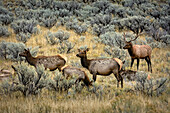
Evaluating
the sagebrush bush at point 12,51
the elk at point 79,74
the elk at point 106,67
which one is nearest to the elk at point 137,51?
the elk at point 106,67

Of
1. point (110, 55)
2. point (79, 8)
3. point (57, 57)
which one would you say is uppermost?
point (79, 8)

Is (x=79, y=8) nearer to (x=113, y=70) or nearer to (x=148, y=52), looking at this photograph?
(x=148, y=52)

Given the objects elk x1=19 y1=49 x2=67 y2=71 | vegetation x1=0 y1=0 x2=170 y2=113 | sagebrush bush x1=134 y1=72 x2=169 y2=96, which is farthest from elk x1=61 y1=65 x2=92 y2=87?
sagebrush bush x1=134 y1=72 x2=169 y2=96

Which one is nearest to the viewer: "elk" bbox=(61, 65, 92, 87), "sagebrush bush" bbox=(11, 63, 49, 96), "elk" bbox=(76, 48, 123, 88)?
"sagebrush bush" bbox=(11, 63, 49, 96)

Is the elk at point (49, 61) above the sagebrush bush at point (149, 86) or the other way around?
above

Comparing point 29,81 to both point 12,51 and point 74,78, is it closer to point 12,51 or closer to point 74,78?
point 74,78

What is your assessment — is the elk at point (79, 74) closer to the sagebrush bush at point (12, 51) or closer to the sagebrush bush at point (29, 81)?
the sagebrush bush at point (29, 81)

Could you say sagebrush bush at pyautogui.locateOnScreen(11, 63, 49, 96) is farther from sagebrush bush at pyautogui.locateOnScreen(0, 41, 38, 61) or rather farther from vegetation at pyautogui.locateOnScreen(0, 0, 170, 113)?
sagebrush bush at pyautogui.locateOnScreen(0, 41, 38, 61)

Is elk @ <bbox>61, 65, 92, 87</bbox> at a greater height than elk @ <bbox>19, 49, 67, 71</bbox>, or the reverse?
elk @ <bbox>19, 49, 67, 71</bbox>

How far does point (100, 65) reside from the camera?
7074 millimetres

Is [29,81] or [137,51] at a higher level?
[29,81]

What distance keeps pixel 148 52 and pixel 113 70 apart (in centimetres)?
423

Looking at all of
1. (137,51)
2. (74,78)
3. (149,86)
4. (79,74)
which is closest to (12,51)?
(79,74)

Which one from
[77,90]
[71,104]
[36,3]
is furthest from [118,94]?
[36,3]
